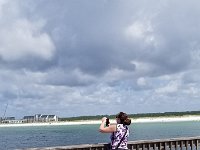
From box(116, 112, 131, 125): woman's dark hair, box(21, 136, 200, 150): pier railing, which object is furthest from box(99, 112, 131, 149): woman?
box(21, 136, 200, 150): pier railing

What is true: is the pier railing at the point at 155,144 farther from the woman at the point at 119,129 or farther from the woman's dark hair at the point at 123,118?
the woman's dark hair at the point at 123,118

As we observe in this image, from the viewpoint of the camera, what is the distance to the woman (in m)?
9.40

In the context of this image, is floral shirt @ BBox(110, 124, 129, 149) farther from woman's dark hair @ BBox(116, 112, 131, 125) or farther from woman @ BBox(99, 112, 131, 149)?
woman's dark hair @ BBox(116, 112, 131, 125)

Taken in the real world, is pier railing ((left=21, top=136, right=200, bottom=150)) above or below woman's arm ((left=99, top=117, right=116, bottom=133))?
below

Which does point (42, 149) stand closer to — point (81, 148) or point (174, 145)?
point (81, 148)

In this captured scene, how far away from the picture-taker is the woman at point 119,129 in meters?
9.40

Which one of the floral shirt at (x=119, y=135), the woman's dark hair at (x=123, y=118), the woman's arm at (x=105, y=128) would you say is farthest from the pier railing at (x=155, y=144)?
the woman's dark hair at (x=123, y=118)

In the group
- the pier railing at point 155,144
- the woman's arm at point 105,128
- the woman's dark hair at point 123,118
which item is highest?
the woman's dark hair at point 123,118

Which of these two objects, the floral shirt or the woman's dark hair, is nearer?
the woman's dark hair

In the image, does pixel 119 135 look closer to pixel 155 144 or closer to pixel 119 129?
pixel 119 129

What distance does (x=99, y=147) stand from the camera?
11625 millimetres

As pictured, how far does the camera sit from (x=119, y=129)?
962 cm

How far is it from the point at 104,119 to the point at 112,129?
28cm

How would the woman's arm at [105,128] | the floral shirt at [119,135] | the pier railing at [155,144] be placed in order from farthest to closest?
the pier railing at [155,144]
the floral shirt at [119,135]
the woman's arm at [105,128]
